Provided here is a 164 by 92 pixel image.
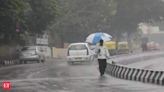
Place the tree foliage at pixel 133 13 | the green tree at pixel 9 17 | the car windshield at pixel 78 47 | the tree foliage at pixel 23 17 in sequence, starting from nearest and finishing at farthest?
1. the car windshield at pixel 78 47
2. the green tree at pixel 9 17
3. the tree foliage at pixel 23 17
4. the tree foliage at pixel 133 13

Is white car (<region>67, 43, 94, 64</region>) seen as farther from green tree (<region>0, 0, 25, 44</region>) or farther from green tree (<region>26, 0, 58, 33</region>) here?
green tree (<region>26, 0, 58, 33</region>)

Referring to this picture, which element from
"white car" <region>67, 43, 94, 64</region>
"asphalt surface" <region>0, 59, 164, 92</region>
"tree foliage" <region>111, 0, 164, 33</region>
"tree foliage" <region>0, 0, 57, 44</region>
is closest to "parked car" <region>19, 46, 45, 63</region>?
"tree foliage" <region>0, 0, 57, 44</region>

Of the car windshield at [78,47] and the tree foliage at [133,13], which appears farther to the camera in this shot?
the tree foliage at [133,13]

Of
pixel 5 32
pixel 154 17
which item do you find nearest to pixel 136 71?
Answer: pixel 5 32

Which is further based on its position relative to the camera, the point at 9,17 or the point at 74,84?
the point at 9,17

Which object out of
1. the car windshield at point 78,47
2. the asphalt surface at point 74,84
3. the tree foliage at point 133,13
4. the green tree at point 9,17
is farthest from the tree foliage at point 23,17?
the tree foliage at point 133,13

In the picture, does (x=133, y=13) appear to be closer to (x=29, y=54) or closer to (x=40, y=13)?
(x=40, y=13)

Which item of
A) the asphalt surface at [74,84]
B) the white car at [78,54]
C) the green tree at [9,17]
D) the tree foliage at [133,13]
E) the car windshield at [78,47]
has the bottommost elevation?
the asphalt surface at [74,84]

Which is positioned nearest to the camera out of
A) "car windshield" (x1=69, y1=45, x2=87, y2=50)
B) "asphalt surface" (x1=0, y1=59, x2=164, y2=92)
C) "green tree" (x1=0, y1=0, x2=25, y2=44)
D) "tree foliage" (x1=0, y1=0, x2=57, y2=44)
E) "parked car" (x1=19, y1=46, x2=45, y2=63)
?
"asphalt surface" (x1=0, y1=59, x2=164, y2=92)

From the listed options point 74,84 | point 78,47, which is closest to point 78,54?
point 78,47

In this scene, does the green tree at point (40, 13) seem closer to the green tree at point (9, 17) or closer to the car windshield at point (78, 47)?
the green tree at point (9, 17)

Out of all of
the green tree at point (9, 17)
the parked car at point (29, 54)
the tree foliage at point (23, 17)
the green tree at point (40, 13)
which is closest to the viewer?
the green tree at point (9, 17)

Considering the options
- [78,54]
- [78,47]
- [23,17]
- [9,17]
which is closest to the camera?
[78,54]

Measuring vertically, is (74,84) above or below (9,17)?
below
